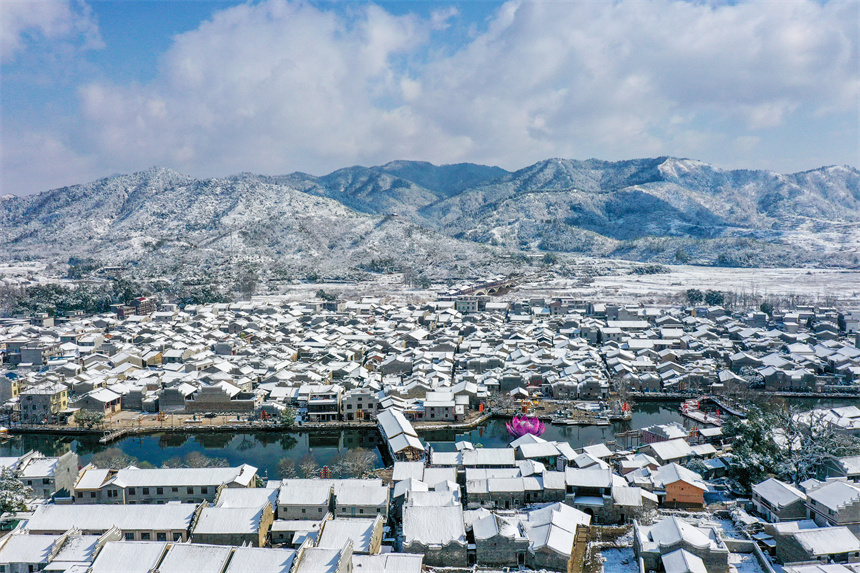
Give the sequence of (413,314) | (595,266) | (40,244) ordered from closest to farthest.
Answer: (413,314) < (595,266) < (40,244)

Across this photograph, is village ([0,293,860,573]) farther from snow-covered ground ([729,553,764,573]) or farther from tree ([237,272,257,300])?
tree ([237,272,257,300])

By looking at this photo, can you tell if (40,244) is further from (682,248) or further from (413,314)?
(682,248)

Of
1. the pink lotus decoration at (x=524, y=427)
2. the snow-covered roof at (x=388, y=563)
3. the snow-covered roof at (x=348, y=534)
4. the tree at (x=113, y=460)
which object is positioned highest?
the snow-covered roof at (x=348, y=534)

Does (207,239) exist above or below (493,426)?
above

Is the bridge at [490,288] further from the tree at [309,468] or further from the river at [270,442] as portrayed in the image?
the tree at [309,468]

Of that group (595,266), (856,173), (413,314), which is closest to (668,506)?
(413,314)

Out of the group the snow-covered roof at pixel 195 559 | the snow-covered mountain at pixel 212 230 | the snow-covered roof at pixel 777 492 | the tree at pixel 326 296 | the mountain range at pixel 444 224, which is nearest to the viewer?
the snow-covered roof at pixel 195 559

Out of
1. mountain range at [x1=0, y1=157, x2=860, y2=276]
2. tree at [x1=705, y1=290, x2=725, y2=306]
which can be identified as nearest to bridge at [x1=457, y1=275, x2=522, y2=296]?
mountain range at [x1=0, y1=157, x2=860, y2=276]

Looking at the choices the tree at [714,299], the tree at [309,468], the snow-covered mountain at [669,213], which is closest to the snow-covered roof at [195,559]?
the tree at [309,468]
